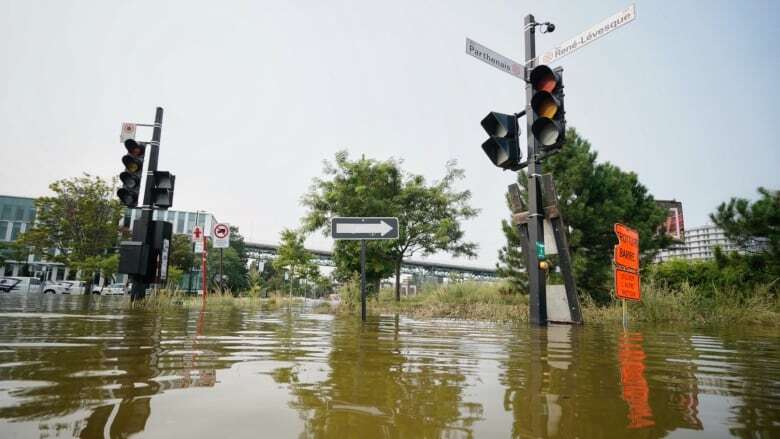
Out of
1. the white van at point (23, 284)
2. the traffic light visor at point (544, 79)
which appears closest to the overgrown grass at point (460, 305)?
the traffic light visor at point (544, 79)

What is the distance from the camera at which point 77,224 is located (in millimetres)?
27547

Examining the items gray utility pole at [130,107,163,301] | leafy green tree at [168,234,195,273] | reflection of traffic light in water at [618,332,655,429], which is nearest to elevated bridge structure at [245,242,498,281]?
leafy green tree at [168,234,195,273]

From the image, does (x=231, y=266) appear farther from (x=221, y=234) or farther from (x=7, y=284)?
(x=221, y=234)

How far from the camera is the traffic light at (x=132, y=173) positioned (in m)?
7.55

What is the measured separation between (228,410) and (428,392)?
2.36 ft

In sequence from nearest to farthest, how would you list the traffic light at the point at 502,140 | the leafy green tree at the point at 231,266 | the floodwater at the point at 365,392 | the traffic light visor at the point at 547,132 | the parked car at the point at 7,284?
the floodwater at the point at 365,392 → the traffic light visor at the point at 547,132 → the traffic light at the point at 502,140 → the parked car at the point at 7,284 → the leafy green tree at the point at 231,266

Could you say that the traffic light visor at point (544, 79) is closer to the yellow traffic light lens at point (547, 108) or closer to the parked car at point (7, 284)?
the yellow traffic light lens at point (547, 108)

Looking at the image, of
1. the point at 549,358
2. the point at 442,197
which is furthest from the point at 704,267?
the point at 549,358

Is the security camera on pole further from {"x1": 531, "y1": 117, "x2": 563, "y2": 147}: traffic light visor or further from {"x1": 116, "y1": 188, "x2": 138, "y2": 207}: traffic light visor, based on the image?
{"x1": 116, "y1": 188, "x2": 138, "y2": 207}: traffic light visor

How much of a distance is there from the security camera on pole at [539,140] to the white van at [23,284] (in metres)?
43.5

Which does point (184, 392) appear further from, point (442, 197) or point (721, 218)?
point (442, 197)

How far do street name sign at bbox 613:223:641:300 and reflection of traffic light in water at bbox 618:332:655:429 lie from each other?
3.26 metres

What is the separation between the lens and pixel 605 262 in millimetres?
15234

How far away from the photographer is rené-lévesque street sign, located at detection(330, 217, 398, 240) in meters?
5.94
